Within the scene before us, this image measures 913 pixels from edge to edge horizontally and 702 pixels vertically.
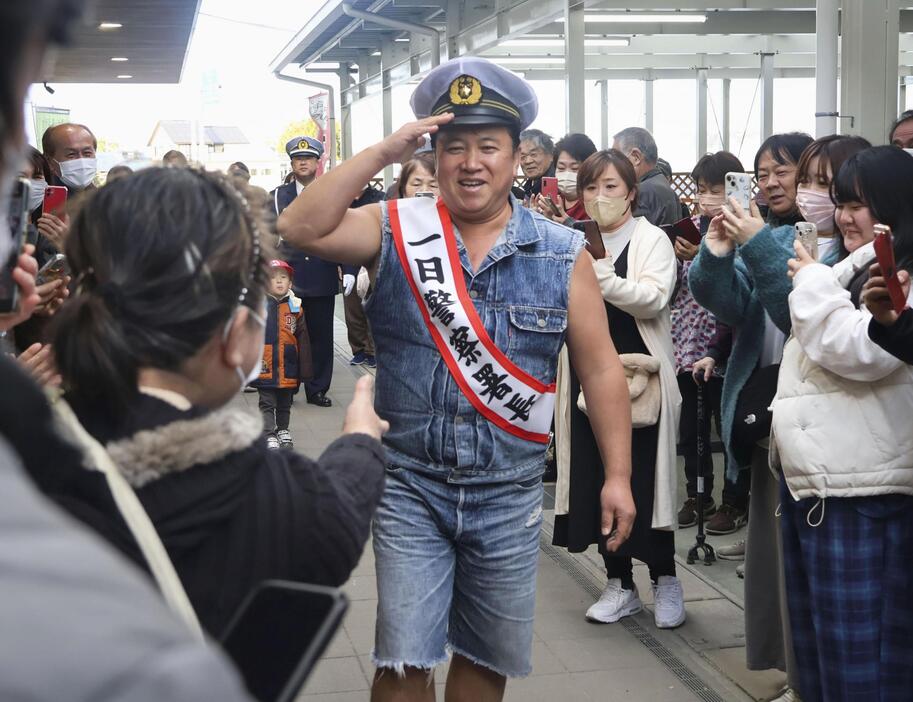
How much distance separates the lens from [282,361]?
8.61 m

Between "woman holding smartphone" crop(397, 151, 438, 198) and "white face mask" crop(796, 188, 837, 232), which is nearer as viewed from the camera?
"white face mask" crop(796, 188, 837, 232)

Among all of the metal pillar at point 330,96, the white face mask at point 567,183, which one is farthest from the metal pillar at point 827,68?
the metal pillar at point 330,96

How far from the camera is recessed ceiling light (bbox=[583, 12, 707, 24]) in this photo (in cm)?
1672

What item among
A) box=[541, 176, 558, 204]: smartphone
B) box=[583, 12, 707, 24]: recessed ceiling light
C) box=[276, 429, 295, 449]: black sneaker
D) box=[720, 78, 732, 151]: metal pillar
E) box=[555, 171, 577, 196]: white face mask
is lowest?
box=[276, 429, 295, 449]: black sneaker

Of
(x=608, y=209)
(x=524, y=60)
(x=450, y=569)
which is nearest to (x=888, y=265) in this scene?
(x=450, y=569)

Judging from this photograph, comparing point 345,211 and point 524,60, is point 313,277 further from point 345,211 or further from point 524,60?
point 524,60

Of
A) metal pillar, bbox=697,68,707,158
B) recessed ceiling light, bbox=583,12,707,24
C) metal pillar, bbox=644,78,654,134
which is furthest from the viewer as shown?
metal pillar, bbox=644,78,654,134

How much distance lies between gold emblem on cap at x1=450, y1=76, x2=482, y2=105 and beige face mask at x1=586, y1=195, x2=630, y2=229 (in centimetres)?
201

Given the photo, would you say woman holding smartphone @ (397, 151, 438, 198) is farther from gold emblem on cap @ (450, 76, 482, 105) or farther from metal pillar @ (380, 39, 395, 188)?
metal pillar @ (380, 39, 395, 188)

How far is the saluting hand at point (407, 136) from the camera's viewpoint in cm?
326

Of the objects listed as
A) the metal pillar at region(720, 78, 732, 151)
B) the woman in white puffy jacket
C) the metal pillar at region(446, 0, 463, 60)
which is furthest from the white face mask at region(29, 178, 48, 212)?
the metal pillar at region(720, 78, 732, 151)

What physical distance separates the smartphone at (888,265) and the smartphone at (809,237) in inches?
21.4

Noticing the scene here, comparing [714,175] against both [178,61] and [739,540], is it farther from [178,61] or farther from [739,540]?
[178,61]

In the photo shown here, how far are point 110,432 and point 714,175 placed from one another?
17.2ft
